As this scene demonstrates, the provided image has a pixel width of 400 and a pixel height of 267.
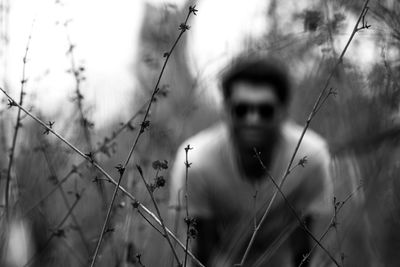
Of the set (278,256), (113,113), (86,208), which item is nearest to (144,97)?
(113,113)

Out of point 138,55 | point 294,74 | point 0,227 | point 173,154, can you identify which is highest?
point 138,55

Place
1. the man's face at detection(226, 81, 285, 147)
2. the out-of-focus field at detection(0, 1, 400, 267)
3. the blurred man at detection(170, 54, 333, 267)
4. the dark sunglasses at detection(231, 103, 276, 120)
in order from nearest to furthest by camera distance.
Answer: the out-of-focus field at detection(0, 1, 400, 267) < the blurred man at detection(170, 54, 333, 267) < the man's face at detection(226, 81, 285, 147) < the dark sunglasses at detection(231, 103, 276, 120)

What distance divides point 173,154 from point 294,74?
0.56m

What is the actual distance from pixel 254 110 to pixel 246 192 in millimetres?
445

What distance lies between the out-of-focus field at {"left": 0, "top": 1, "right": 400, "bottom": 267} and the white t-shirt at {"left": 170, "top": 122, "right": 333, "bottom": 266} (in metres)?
0.10

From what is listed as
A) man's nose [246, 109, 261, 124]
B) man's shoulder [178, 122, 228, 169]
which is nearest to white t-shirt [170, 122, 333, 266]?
man's shoulder [178, 122, 228, 169]

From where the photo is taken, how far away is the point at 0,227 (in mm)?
1780

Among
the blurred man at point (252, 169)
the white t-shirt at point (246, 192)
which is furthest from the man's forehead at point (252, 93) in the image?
the white t-shirt at point (246, 192)

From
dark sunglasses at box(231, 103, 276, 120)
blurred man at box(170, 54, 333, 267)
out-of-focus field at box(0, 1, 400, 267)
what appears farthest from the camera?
dark sunglasses at box(231, 103, 276, 120)

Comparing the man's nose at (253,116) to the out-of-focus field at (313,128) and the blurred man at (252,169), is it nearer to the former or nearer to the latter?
the blurred man at (252,169)

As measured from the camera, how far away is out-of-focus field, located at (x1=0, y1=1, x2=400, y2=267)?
4.69 ft

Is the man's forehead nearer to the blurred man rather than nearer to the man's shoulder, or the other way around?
the blurred man

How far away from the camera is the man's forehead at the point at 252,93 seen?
7.86 feet

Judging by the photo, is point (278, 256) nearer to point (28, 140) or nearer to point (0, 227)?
point (0, 227)
